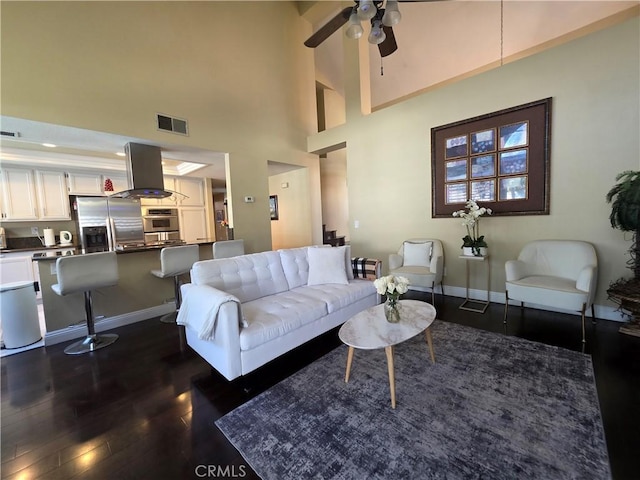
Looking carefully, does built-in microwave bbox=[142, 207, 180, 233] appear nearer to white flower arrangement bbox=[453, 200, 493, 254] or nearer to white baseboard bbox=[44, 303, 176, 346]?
white baseboard bbox=[44, 303, 176, 346]

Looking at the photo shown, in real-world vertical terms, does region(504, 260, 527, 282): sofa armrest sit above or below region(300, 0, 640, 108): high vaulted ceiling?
below

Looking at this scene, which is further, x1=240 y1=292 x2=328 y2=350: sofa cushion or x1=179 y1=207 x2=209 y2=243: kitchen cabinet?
x1=179 y1=207 x2=209 y2=243: kitchen cabinet

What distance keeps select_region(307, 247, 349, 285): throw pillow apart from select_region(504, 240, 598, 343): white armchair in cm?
187

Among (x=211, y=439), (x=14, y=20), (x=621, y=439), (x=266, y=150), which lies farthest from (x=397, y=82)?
(x=211, y=439)

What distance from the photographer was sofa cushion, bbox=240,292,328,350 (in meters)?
1.93

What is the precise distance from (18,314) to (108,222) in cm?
289

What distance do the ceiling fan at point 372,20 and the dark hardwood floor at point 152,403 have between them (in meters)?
3.12

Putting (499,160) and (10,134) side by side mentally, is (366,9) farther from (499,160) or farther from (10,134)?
(10,134)

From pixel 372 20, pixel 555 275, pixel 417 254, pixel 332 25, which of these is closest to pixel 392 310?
pixel 417 254

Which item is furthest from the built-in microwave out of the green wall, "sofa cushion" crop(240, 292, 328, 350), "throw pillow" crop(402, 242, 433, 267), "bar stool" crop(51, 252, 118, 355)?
"throw pillow" crop(402, 242, 433, 267)

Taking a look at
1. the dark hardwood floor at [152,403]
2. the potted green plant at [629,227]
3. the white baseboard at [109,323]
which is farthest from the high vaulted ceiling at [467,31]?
the white baseboard at [109,323]

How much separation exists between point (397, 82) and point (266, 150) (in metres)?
3.37

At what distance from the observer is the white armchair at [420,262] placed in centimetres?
348

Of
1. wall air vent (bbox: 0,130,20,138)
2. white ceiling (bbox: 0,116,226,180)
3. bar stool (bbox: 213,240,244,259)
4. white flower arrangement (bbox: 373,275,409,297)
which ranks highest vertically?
white ceiling (bbox: 0,116,226,180)
